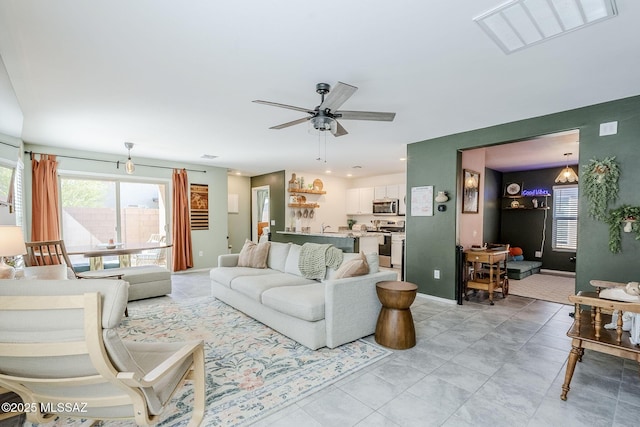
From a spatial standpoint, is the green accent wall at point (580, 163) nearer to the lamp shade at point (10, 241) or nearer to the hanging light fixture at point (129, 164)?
the hanging light fixture at point (129, 164)

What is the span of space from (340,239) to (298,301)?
2.55 metres

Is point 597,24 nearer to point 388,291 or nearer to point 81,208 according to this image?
point 388,291

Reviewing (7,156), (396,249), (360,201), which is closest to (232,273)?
(7,156)

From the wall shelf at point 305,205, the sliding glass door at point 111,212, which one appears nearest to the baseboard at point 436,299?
the wall shelf at point 305,205

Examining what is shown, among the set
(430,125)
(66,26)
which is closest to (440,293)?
(430,125)

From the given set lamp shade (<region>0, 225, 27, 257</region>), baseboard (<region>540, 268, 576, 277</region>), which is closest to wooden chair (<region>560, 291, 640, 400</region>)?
lamp shade (<region>0, 225, 27, 257</region>)

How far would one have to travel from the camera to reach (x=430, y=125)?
394 cm

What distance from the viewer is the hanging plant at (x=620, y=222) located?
2.90 meters

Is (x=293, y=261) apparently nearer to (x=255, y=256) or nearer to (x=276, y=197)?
(x=255, y=256)

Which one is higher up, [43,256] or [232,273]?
[43,256]

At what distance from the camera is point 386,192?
8.05 meters

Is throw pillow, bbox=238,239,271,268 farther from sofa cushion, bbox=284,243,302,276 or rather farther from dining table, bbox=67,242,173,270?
dining table, bbox=67,242,173,270

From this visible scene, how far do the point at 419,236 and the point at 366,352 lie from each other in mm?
2534

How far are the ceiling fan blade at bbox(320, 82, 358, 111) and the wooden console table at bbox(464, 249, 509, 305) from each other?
10.6ft
